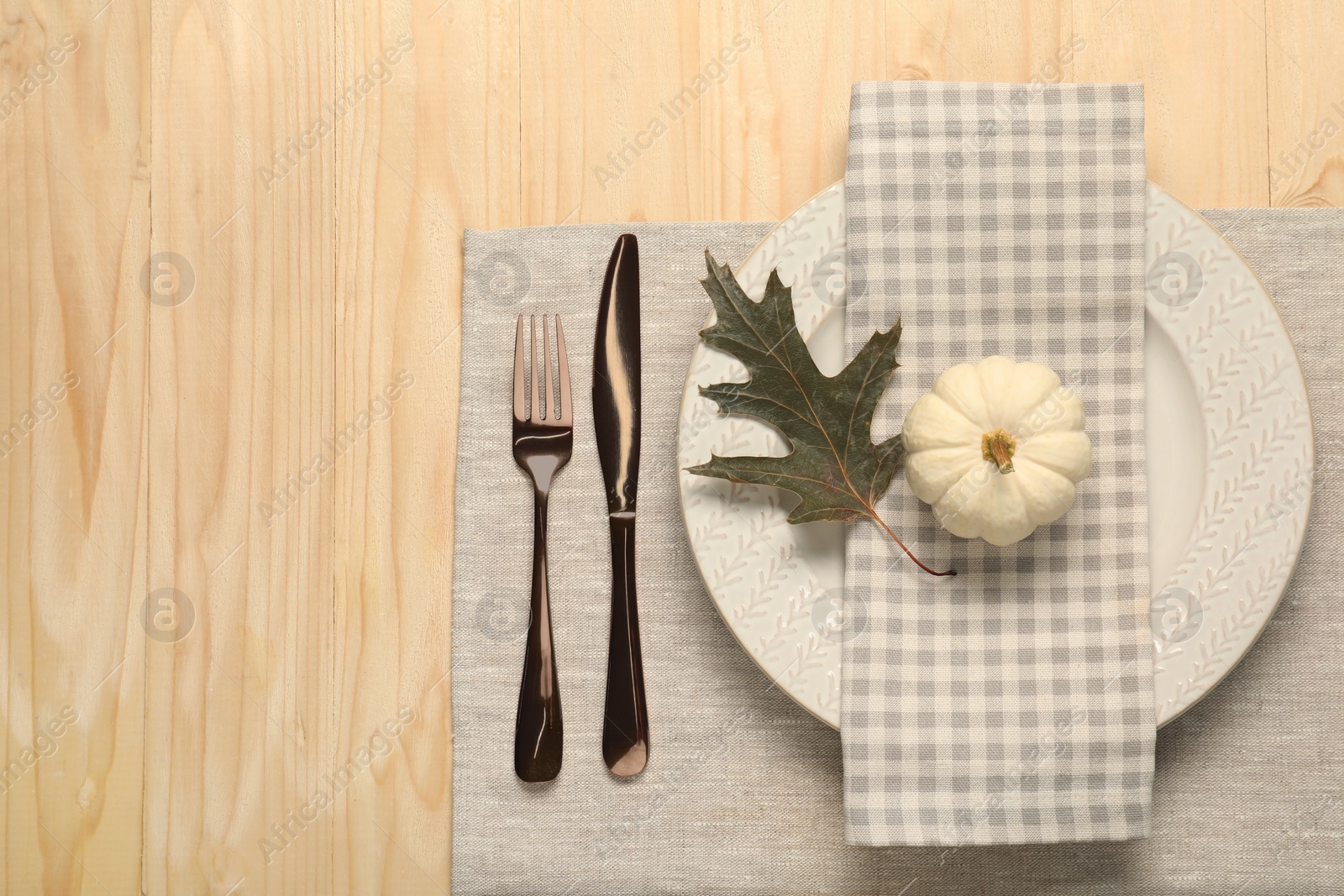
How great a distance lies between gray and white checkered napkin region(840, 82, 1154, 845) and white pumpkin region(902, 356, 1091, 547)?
0.05 metres

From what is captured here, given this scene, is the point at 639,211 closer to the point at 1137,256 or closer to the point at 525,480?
the point at 525,480

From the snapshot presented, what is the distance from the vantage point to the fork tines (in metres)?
0.84

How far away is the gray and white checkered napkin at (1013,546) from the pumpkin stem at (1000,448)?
3.8 inches

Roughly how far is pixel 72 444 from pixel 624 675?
64cm

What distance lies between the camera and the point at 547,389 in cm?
84

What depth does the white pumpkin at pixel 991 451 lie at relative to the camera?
0.71 meters

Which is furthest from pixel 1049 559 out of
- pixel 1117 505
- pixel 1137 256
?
pixel 1137 256

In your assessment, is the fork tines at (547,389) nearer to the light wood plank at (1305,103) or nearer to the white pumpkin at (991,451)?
the white pumpkin at (991,451)

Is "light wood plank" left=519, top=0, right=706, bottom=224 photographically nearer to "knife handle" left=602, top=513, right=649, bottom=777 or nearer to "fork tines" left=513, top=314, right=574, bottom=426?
"fork tines" left=513, top=314, right=574, bottom=426

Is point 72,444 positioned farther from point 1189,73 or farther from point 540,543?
point 1189,73

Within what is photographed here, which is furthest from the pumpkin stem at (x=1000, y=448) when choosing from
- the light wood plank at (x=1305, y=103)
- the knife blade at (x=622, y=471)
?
the light wood plank at (x=1305, y=103)

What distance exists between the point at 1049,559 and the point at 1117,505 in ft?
0.26

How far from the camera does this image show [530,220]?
88 cm

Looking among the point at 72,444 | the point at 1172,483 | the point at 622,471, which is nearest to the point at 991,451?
the point at 1172,483
